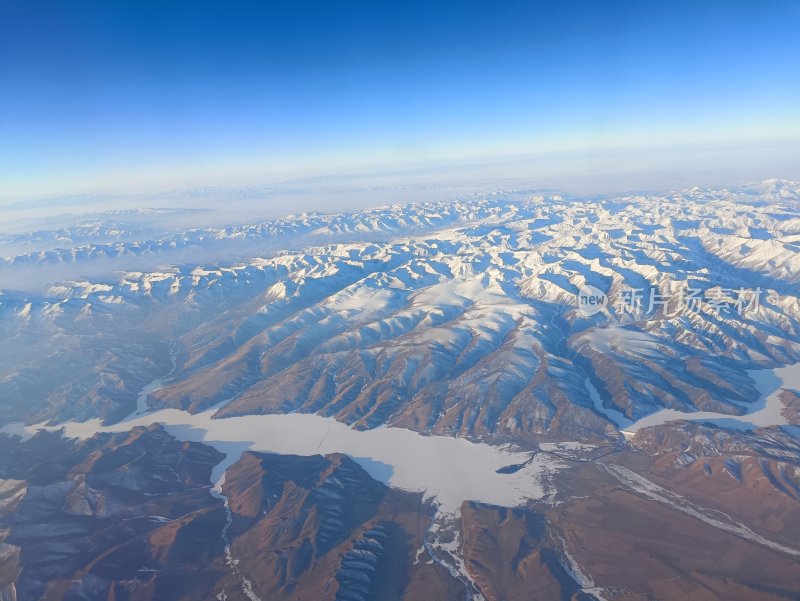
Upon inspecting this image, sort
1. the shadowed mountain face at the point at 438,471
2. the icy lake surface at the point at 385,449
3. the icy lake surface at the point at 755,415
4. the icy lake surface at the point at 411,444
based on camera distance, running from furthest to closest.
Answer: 1. the icy lake surface at the point at 755,415
2. the icy lake surface at the point at 411,444
3. the icy lake surface at the point at 385,449
4. the shadowed mountain face at the point at 438,471

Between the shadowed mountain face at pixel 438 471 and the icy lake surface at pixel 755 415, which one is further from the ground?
the shadowed mountain face at pixel 438 471

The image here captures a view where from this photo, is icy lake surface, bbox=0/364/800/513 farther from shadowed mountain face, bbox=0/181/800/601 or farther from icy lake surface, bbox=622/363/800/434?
shadowed mountain face, bbox=0/181/800/601

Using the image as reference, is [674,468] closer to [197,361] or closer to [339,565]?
[339,565]

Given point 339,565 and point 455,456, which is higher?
point 339,565

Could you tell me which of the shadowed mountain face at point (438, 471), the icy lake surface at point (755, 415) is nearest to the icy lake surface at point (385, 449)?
the shadowed mountain face at point (438, 471)

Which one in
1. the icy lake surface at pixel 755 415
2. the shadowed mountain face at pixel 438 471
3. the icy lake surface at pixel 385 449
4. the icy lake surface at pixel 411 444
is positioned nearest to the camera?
the shadowed mountain face at pixel 438 471

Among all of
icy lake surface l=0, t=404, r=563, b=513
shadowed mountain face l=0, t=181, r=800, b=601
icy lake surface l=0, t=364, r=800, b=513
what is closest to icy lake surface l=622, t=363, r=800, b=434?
icy lake surface l=0, t=364, r=800, b=513

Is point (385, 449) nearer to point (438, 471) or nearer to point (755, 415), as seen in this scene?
point (438, 471)

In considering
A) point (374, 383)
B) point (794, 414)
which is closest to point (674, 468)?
point (794, 414)

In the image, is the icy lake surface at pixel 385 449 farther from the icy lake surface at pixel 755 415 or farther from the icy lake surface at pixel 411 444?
the icy lake surface at pixel 755 415

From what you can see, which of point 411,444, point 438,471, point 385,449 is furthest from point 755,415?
point 385,449

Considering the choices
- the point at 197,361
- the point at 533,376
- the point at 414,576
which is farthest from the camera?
the point at 197,361
